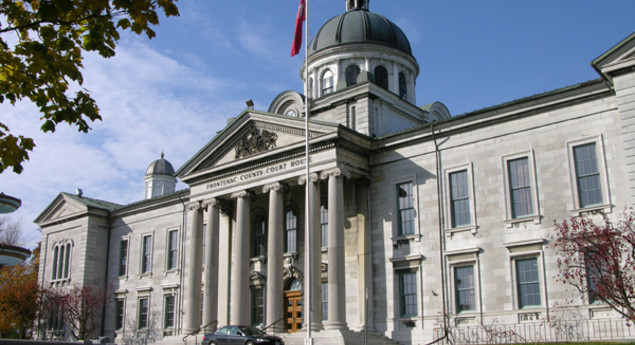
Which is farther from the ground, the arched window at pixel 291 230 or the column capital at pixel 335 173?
the column capital at pixel 335 173

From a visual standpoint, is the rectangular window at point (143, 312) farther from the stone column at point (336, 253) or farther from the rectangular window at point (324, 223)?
the stone column at point (336, 253)

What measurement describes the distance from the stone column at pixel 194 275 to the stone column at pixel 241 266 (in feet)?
8.27

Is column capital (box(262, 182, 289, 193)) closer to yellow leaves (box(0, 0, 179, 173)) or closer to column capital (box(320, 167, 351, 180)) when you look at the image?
column capital (box(320, 167, 351, 180))

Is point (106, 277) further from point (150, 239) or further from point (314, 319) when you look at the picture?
point (314, 319)

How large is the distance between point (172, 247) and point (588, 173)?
28.7m

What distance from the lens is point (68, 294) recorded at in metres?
47.6

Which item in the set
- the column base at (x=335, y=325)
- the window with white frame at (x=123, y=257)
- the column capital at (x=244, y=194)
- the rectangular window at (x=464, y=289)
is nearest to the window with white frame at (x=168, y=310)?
the window with white frame at (x=123, y=257)

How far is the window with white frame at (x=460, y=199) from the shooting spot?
1229 inches

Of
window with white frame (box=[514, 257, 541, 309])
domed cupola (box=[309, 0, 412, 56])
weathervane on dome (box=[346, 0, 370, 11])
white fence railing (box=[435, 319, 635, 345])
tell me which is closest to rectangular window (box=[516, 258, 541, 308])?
window with white frame (box=[514, 257, 541, 309])

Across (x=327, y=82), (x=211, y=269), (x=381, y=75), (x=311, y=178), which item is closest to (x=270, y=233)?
(x=311, y=178)

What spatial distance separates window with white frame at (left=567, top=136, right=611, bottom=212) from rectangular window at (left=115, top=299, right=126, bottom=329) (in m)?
33.2

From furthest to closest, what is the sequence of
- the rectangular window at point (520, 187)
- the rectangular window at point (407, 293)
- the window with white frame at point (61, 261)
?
the window with white frame at point (61, 261) < the rectangular window at point (407, 293) < the rectangular window at point (520, 187)

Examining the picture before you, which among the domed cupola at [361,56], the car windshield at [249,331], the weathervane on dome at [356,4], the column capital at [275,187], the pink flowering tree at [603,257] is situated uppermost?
the weathervane on dome at [356,4]

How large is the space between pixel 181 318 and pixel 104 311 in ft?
28.8
